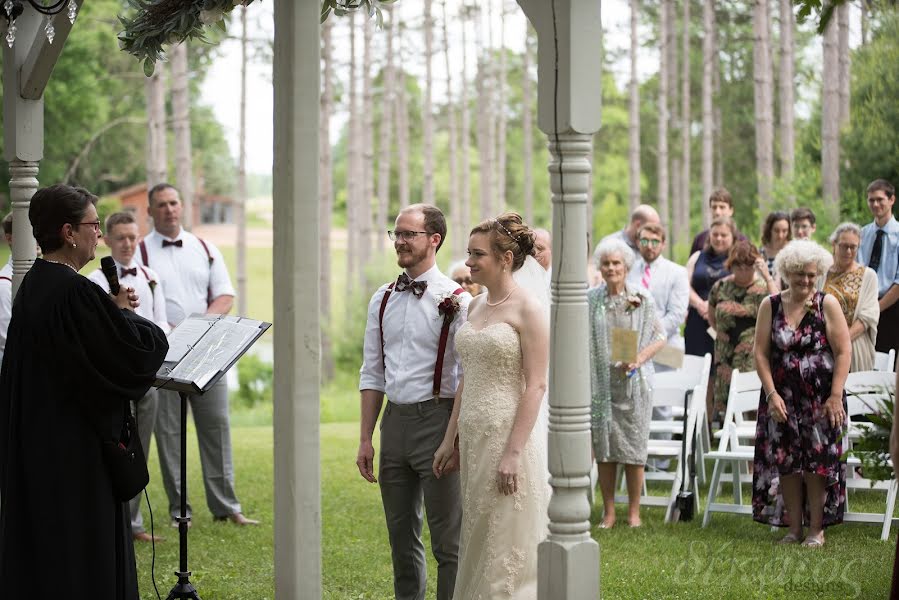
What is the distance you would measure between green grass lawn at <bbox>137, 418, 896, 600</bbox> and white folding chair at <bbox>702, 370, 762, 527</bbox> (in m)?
0.14

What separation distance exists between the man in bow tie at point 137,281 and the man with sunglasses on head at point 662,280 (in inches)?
150

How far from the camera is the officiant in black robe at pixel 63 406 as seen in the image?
4.98 m

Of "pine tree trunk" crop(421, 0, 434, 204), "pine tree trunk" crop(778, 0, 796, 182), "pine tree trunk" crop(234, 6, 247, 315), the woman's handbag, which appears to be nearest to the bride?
the woman's handbag

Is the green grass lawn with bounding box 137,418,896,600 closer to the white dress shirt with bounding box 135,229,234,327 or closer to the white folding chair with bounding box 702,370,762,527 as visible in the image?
the white folding chair with bounding box 702,370,762,527

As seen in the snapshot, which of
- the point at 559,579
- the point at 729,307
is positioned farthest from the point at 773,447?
the point at 559,579

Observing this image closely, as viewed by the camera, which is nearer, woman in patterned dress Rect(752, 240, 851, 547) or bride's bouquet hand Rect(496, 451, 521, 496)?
bride's bouquet hand Rect(496, 451, 521, 496)

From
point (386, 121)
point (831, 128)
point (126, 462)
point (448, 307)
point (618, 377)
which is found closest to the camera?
point (126, 462)

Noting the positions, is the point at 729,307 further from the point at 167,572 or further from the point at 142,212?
the point at 142,212

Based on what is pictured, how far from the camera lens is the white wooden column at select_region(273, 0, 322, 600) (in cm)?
502

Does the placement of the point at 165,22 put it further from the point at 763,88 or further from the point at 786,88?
the point at 786,88

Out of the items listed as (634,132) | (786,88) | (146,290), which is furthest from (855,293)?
(634,132)

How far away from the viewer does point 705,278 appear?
35.6 feet

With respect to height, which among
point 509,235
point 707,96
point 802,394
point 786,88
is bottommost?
point 802,394

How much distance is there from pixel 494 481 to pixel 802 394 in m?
3.01
